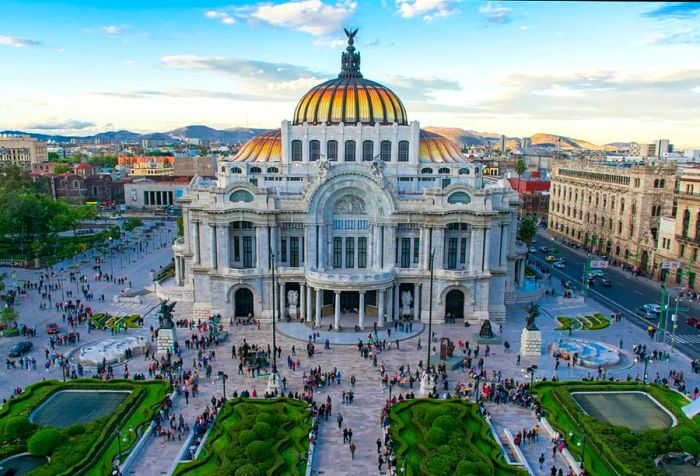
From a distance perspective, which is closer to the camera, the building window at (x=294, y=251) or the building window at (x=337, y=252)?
the building window at (x=294, y=251)

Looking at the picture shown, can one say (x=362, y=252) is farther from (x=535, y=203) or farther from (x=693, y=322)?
(x=535, y=203)

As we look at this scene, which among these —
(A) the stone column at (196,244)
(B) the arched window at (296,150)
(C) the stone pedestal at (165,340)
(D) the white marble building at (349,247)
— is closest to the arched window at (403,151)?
(D) the white marble building at (349,247)

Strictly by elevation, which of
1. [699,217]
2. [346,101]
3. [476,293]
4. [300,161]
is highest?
[346,101]

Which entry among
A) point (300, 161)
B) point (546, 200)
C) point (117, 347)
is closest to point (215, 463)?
point (117, 347)

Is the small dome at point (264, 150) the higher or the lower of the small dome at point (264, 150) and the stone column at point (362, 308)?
the higher

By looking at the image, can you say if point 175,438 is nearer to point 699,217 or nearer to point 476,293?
point 476,293

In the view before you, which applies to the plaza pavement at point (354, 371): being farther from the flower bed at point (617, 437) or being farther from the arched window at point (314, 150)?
the arched window at point (314, 150)

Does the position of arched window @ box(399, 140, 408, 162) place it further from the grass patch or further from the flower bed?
the flower bed

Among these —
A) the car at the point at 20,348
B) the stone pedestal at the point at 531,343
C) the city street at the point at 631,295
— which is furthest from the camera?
the city street at the point at 631,295
